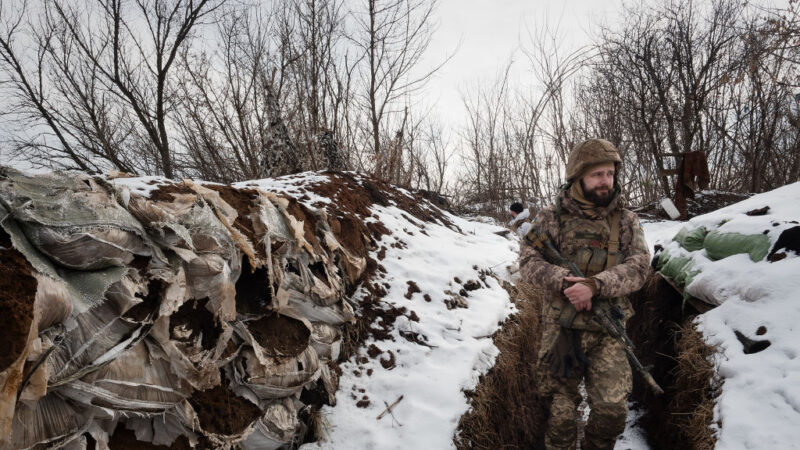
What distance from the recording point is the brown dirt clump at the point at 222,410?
153cm

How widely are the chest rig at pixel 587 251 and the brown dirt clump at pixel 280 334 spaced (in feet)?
4.93

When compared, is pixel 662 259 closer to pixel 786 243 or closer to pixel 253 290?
pixel 786 243

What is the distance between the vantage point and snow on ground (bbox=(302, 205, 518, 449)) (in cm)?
206

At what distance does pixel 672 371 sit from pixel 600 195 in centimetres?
159

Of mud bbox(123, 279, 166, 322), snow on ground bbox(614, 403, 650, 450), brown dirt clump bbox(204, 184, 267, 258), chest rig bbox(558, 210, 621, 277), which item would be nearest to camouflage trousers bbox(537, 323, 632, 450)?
chest rig bbox(558, 210, 621, 277)

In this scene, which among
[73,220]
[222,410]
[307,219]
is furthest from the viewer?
[307,219]

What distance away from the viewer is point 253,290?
6.45ft

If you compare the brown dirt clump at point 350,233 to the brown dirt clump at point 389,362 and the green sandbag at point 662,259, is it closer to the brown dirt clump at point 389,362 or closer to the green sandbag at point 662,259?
the brown dirt clump at point 389,362

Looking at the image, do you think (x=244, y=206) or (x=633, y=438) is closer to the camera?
(x=244, y=206)

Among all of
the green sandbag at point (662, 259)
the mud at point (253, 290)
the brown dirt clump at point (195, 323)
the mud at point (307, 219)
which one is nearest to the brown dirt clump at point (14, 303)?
A: the brown dirt clump at point (195, 323)

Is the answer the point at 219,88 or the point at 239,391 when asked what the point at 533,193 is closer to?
the point at 219,88

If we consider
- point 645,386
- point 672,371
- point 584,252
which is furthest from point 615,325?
point 645,386

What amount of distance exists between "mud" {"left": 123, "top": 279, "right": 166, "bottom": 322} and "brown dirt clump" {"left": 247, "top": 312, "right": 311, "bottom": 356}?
19.3 inches

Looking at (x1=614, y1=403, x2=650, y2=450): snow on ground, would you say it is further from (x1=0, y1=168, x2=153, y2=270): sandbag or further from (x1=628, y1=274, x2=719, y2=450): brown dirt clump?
(x1=0, y1=168, x2=153, y2=270): sandbag
